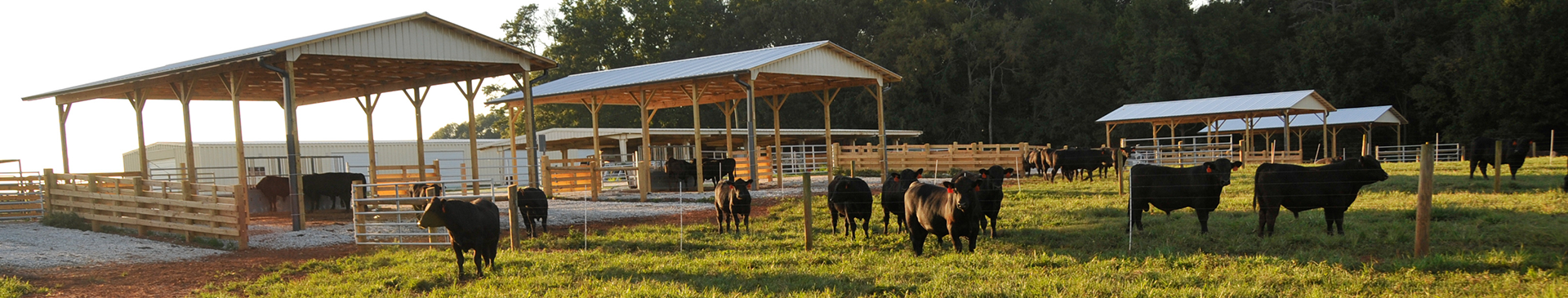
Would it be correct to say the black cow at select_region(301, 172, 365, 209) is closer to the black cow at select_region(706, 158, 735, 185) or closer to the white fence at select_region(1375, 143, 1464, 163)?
the black cow at select_region(706, 158, 735, 185)

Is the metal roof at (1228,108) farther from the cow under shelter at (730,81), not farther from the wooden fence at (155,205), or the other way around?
the wooden fence at (155,205)

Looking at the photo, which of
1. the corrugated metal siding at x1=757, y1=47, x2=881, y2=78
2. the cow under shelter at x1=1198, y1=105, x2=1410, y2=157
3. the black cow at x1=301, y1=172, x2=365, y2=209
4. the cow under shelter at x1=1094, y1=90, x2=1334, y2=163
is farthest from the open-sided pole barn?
the cow under shelter at x1=1198, y1=105, x2=1410, y2=157

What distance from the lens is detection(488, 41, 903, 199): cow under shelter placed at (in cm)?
2145

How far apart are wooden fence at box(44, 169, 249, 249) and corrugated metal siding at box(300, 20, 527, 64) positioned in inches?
102

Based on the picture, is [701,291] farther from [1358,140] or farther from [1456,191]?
[1358,140]

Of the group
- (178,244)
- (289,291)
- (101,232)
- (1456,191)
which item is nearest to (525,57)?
(178,244)

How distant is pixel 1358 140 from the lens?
52.2 meters

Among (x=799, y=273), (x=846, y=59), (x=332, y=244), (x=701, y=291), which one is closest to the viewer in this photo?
(x=701, y=291)

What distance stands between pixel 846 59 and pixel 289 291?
627 inches

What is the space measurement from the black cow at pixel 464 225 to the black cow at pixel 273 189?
538 inches

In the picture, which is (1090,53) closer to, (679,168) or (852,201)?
(679,168)

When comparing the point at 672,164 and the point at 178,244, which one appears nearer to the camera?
the point at 178,244

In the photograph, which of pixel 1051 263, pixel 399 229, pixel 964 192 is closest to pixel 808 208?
pixel 964 192

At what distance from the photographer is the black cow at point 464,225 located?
9.21 m
